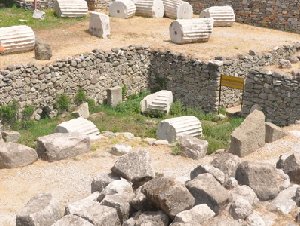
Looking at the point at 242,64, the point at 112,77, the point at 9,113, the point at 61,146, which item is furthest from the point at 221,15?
the point at 61,146

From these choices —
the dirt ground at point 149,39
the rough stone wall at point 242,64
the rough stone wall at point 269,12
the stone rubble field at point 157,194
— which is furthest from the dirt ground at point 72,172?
the rough stone wall at point 269,12

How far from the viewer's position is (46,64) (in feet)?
55.2

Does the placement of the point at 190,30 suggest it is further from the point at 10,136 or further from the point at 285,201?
the point at 285,201

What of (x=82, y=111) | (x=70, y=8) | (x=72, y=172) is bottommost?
(x=82, y=111)

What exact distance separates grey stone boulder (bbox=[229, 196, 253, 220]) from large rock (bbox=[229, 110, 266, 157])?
3.58 meters

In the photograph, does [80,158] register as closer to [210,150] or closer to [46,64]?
[210,150]

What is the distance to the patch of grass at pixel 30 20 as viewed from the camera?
21.5 m

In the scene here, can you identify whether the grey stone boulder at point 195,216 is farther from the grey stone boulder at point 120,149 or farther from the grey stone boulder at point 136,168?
the grey stone boulder at point 120,149

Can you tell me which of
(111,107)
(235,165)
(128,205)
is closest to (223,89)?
(111,107)

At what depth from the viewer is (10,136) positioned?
14.6 meters

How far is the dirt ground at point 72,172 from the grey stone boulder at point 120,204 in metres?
1.28

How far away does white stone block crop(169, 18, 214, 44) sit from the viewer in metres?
19.7

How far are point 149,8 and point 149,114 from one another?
7332mm

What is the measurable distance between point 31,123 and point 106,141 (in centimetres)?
400
